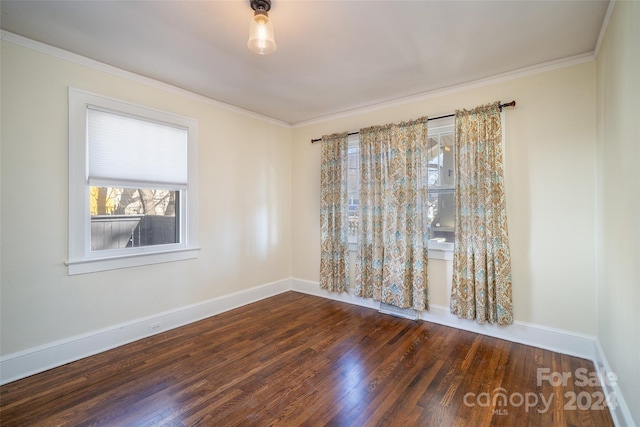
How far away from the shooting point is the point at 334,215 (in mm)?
4105

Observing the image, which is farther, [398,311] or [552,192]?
[398,311]

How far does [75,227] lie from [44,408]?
4.55ft

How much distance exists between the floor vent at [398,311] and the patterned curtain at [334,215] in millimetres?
605

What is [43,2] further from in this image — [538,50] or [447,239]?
[447,239]

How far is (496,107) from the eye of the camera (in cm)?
287

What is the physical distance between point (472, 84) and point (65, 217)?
4.24 metres

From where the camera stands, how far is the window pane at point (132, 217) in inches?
106

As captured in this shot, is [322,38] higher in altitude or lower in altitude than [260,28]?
higher

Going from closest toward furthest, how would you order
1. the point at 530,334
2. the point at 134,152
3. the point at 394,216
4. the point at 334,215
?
1. the point at 530,334
2. the point at 134,152
3. the point at 394,216
4. the point at 334,215

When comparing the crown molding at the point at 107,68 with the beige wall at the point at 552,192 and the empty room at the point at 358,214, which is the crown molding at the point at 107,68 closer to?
the empty room at the point at 358,214

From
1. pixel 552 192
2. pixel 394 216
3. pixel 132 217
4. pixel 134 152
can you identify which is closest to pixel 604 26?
pixel 552 192

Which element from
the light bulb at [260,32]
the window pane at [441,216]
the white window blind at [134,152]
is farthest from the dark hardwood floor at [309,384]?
the light bulb at [260,32]

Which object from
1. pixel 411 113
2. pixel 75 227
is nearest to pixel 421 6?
pixel 411 113

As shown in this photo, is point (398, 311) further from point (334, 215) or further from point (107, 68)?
point (107, 68)
